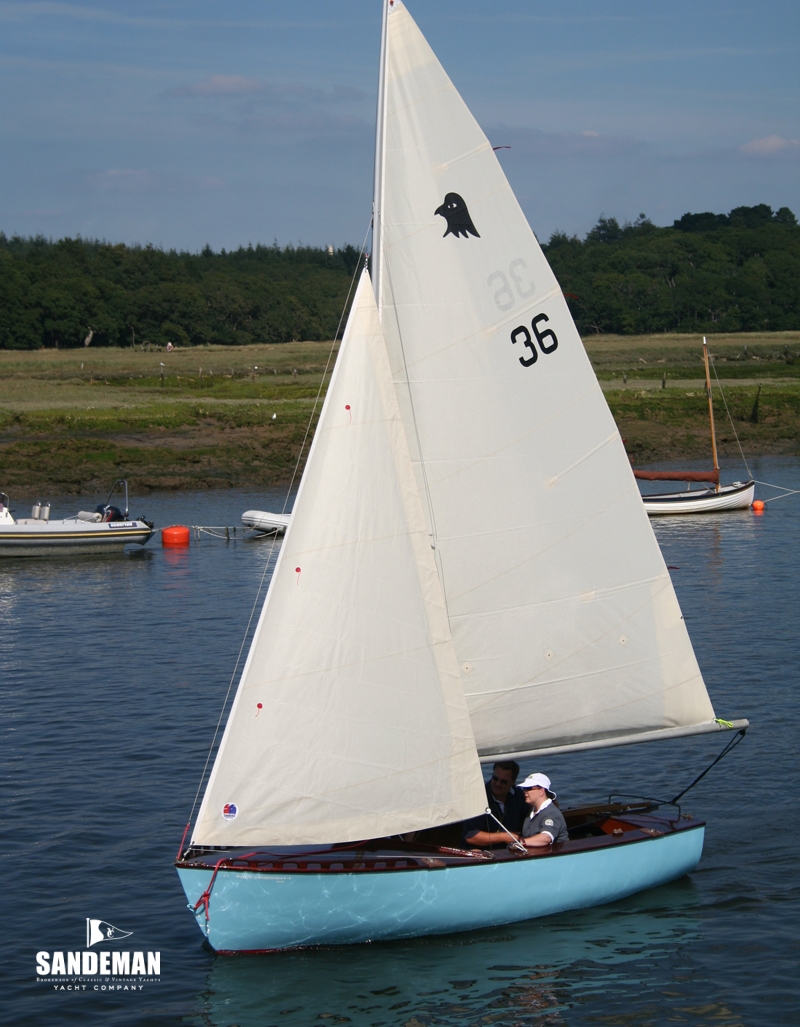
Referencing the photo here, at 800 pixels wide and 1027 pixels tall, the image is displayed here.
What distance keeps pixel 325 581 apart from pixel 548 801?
3912 millimetres

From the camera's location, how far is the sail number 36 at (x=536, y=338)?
15.3 m

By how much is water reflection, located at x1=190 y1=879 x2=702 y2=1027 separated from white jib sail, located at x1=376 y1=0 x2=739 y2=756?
90.3 inches

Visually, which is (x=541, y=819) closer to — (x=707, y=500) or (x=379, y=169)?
(x=379, y=169)

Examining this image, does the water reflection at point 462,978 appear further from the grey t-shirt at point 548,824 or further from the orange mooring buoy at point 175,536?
the orange mooring buoy at point 175,536

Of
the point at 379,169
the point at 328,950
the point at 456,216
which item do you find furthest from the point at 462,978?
the point at 379,169

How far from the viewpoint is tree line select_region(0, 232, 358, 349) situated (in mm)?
126750

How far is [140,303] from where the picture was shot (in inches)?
5344

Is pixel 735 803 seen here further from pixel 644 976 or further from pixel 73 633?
pixel 73 633

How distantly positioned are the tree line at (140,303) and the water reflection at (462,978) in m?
117

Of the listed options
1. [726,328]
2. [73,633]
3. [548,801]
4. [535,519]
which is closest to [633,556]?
[535,519]

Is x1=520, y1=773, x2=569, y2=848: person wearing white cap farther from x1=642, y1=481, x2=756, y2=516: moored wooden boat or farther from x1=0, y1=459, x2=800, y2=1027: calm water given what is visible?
x1=642, y1=481, x2=756, y2=516: moored wooden boat

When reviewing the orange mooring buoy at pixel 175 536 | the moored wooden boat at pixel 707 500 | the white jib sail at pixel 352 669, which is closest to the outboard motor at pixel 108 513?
the orange mooring buoy at pixel 175 536

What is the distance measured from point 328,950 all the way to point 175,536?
37.0 metres

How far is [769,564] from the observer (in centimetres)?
4294
